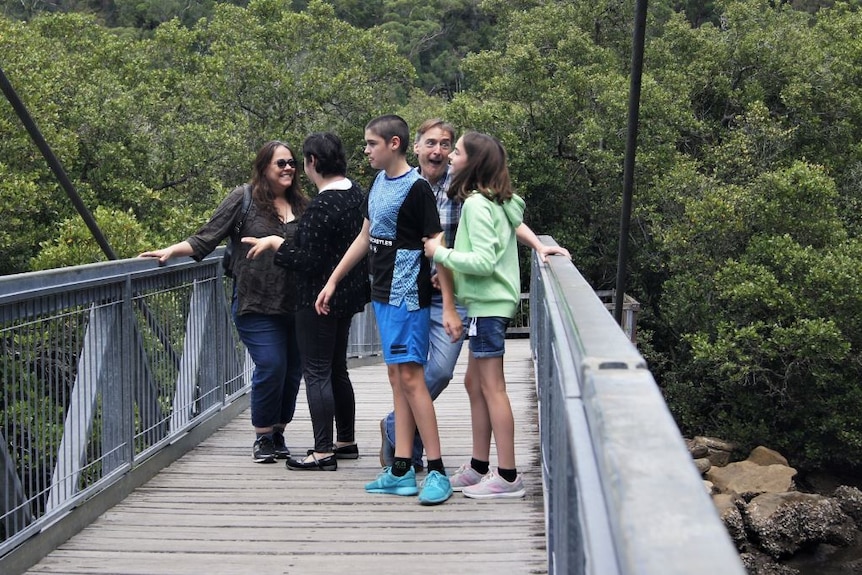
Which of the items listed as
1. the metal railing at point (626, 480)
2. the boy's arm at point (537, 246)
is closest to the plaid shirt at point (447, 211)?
the boy's arm at point (537, 246)

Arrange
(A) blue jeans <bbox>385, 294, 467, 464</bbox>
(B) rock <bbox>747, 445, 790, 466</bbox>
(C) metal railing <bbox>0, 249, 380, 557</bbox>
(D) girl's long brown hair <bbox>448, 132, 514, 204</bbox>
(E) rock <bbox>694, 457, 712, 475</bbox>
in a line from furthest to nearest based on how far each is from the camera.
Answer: (B) rock <bbox>747, 445, 790, 466</bbox> < (E) rock <bbox>694, 457, 712, 475</bbox> < (A) blue jeans <bbox>385, 294, 467, 464</bbox> < (D) girl's long brown hair <bbox>448, 132, 514, 204</bbox> < (C) metal railing <bbox>0, 249, 380, 557</bbox>

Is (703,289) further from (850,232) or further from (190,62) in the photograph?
(190,62)

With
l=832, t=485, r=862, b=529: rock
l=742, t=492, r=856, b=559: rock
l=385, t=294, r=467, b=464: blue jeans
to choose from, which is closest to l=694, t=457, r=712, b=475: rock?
l=742, t=492, r=856, b=559: rock

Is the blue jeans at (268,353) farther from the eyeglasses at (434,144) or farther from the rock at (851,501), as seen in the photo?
the rock at (851,501)

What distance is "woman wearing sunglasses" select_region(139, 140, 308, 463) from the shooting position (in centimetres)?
543

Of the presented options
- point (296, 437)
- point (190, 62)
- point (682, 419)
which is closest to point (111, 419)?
point (296, 437)

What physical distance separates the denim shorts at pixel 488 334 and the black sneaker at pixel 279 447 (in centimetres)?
169

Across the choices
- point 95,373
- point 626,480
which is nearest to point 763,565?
point 95,373

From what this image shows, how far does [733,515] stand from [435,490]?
14.3 meters

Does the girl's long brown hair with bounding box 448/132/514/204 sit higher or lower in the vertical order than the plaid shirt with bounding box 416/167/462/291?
higher

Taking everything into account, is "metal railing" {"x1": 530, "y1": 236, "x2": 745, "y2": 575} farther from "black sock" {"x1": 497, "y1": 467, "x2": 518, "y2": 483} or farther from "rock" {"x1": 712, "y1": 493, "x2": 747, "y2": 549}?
"rock" {"x1": 712, "y1": 493, "x2": 747, "y2": 549}

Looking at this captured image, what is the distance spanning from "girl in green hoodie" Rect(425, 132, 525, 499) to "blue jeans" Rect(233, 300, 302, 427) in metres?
1.31

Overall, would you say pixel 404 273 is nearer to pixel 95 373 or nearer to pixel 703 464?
pixel 95 373

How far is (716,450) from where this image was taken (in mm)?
21094
